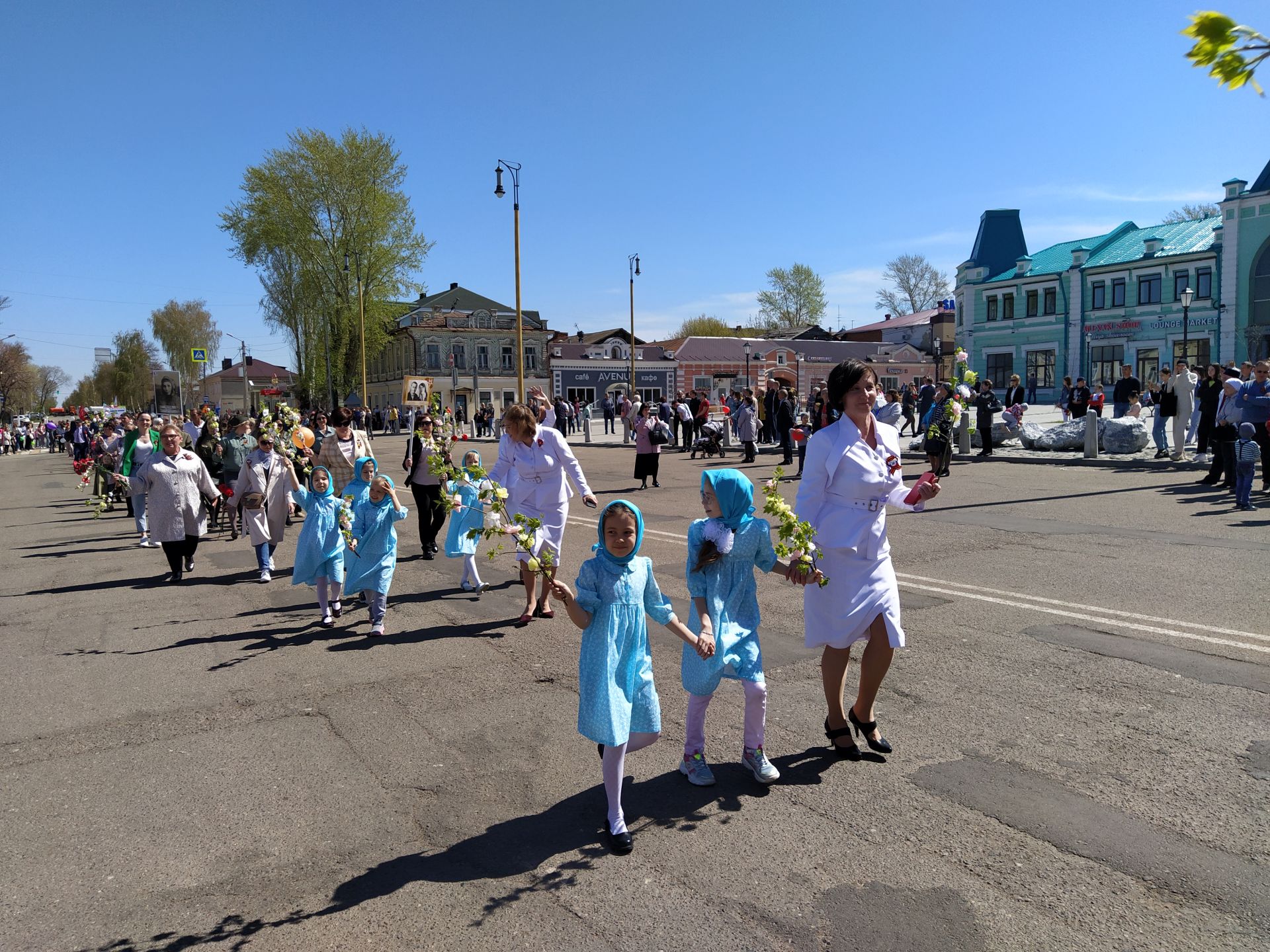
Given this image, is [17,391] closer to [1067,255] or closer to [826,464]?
[1067,255]

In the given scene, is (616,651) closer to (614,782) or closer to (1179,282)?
(614,782)

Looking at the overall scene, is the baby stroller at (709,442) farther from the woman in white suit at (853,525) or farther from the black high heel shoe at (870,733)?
the woman in white suit at (853,525)

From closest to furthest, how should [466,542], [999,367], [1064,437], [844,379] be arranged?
[844,379] < [466,542] < [1064,437] < [999,367]

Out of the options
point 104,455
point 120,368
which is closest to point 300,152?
point 104,455

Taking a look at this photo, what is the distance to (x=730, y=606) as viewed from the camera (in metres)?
4.07

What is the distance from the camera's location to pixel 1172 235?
166 ft

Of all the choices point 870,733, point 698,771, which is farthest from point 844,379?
point 698,771

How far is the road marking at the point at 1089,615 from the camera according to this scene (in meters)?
6.23

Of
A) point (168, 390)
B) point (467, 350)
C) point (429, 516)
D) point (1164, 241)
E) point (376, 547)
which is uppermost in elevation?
point (1164, 241)

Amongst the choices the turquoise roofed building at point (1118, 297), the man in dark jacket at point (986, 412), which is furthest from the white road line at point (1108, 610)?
the turquoise roofed building at point (1118, 297)

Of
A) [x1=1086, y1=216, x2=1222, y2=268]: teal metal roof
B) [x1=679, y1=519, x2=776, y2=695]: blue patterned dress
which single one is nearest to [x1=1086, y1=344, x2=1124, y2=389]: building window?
[x1=1086, y1=216, x2=1222, y2=268]: teal metal roof

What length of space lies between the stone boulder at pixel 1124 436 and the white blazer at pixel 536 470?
17501 millimetres

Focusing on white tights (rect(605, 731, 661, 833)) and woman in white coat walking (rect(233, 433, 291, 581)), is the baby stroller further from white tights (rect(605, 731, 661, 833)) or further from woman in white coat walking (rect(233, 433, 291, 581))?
white tights (rect(605, 731, 661, 833))

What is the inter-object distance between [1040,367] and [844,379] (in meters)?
58.5
